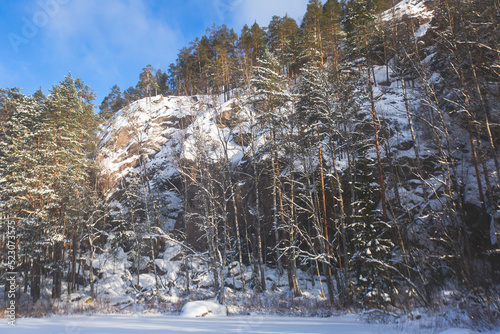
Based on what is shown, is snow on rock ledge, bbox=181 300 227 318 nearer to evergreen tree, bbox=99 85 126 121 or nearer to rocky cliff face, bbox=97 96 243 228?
rocky cliff face, bbox=97 96 243 228

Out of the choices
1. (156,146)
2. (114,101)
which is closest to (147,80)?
(114,101)

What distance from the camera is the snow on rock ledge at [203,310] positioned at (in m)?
10.8

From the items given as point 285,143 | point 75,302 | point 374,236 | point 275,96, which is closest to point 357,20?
point 275,96

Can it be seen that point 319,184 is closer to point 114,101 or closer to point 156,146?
point 156,146

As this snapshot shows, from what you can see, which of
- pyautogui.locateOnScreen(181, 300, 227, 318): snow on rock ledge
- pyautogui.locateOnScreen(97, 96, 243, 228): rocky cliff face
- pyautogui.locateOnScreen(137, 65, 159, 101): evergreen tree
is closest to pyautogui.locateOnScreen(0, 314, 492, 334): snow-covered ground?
pyautogui.locateOnScreen(181, 300, 227, 318): snow on rock ledge

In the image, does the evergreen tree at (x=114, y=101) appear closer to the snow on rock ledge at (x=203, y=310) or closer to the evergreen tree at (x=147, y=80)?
the evergreen tree at (x=147, y=80)

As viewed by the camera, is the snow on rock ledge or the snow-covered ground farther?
the snow on rock ledge

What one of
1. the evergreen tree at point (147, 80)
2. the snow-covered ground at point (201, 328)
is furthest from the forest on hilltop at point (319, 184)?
the evergreen tree at point (147, 80)

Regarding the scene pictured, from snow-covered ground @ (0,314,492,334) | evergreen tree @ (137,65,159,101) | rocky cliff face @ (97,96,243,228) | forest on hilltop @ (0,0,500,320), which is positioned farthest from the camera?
evergreen tree @ (137,65,159,101)

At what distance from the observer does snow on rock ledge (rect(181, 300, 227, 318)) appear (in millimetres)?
10755

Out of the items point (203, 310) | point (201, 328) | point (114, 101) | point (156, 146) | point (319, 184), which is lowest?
point (203, 310)

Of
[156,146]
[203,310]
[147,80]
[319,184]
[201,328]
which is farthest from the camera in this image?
[147,80]

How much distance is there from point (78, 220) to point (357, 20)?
3372 cm

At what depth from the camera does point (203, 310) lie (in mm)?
11086
